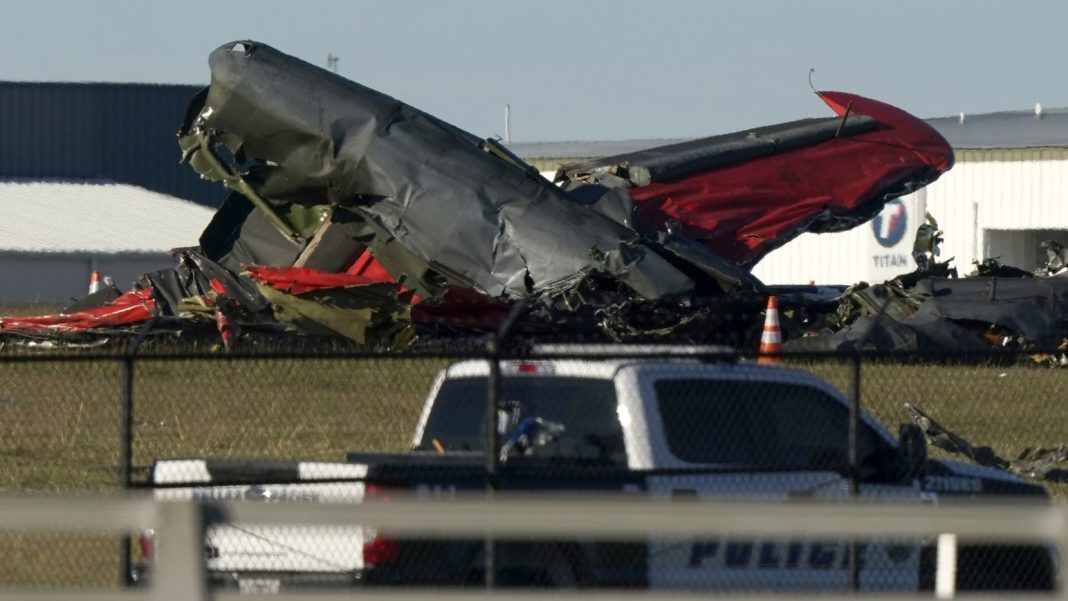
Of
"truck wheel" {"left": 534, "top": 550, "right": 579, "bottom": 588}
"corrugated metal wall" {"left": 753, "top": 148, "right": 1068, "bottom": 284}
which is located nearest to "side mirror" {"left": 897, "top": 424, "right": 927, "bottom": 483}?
"truck wheel" {"left": 534, "top": 550, "right": 579, "bottom": 588}

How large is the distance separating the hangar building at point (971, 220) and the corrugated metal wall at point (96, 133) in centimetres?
2720

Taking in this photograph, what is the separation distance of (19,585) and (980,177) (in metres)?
29.0

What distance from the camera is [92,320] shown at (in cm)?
1870

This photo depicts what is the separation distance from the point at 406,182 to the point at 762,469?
10.8m

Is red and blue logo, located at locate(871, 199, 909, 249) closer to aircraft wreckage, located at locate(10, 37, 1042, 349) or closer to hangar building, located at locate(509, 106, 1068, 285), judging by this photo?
hangar building, located at locate(509, 106, 1068, 285)

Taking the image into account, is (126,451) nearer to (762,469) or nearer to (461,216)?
(762,469)

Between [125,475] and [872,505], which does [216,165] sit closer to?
[125,475]

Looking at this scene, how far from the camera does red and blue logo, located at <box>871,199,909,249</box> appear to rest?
34156mm

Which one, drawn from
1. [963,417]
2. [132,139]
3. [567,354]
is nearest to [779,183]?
[963,417]

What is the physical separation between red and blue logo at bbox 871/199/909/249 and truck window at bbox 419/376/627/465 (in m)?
26.8

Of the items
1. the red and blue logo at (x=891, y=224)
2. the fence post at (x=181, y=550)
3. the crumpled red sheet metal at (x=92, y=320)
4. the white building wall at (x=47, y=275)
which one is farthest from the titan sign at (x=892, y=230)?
the fence post at (x=181, y=550)

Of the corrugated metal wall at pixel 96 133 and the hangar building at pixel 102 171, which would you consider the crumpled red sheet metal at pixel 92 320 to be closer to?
the hangar building at pixel 102 171

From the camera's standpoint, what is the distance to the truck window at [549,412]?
7.74 metres

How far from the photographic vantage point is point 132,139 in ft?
185
